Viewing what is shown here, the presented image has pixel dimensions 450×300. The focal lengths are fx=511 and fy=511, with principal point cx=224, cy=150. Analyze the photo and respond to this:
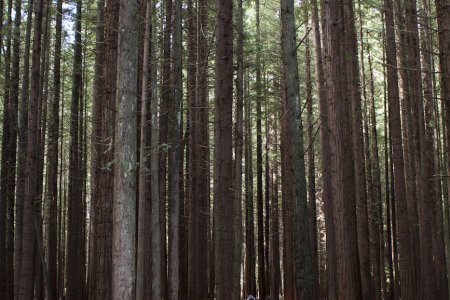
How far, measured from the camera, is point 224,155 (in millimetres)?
10242

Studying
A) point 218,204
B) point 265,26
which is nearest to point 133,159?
point 218,204

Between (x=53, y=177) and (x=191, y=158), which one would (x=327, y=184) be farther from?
(x=53, y=177)

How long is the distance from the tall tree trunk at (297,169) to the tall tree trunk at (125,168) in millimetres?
3628

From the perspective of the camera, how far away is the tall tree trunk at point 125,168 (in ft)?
22.5

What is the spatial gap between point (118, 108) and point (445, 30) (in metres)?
4.96

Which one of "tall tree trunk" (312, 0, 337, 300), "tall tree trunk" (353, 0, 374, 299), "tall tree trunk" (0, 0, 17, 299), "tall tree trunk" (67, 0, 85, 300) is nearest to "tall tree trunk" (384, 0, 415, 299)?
"tall tree trunk" (353, 0, 374, 299)

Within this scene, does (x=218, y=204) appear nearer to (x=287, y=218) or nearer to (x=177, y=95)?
(x=177, y=95)

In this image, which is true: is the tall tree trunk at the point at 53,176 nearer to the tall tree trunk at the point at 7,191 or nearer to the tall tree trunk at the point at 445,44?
the tall tree trunk at the point at 7,191

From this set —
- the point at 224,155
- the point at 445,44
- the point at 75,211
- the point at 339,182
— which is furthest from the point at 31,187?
the point at 445,44

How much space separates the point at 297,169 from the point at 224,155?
149 cm

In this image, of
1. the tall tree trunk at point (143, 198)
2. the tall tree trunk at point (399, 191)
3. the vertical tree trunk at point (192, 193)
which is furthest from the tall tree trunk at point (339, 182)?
the vertical tree trunk at point (192, 193)

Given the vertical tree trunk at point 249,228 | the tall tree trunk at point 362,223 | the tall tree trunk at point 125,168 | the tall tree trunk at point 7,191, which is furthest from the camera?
the vertical tree trunk at point 249,228

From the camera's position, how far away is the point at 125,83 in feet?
23.5

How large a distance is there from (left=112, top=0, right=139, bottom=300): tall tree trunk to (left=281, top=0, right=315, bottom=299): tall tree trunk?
3628 millimetres
